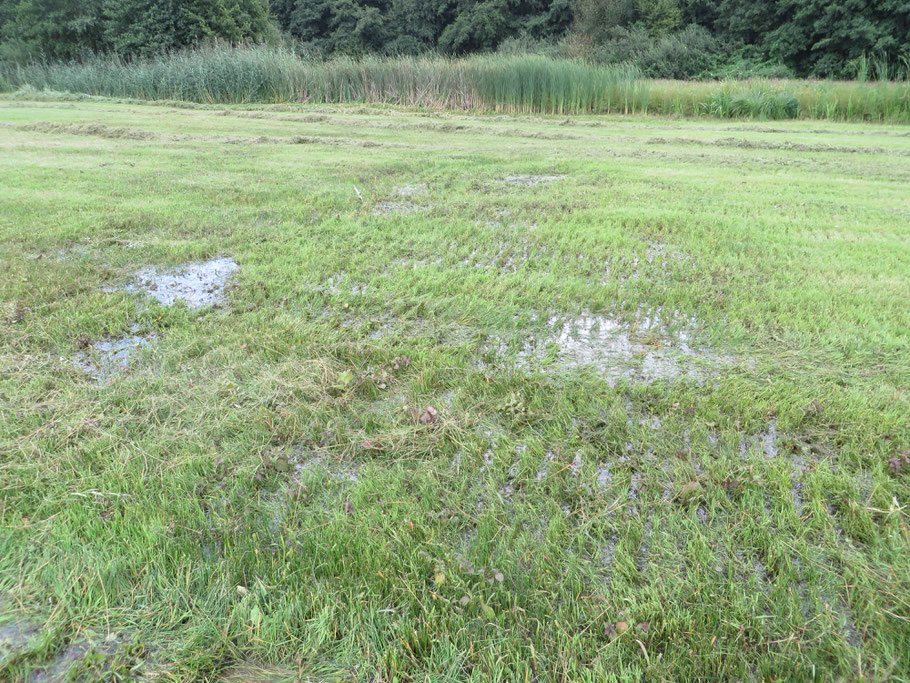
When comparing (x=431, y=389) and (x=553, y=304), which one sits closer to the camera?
(x=431, y=389)

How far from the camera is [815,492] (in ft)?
6.42

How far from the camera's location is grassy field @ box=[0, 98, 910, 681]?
57.1 inches

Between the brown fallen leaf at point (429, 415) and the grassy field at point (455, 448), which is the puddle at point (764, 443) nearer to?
the grassy field at point (455, 448)

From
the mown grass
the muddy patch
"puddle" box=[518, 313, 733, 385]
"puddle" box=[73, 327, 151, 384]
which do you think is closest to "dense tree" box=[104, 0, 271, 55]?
the mown grass

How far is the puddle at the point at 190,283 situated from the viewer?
3615 mm

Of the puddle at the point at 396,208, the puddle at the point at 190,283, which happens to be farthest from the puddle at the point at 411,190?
the puddle at the point at 190,283

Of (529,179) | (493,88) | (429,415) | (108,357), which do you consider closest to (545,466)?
(429,415)

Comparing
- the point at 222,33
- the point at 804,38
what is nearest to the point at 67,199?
the point at 804,38

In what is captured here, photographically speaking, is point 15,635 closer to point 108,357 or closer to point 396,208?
point 108,357

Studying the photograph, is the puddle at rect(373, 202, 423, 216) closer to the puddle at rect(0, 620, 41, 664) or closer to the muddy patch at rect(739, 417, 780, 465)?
the muddy patch at rect(739, 417, 780, 465)

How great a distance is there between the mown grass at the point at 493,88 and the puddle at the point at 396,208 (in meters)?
12.0

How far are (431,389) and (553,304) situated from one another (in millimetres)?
1308

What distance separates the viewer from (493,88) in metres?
16.6

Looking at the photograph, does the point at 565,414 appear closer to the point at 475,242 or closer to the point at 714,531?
the point at 714,531
